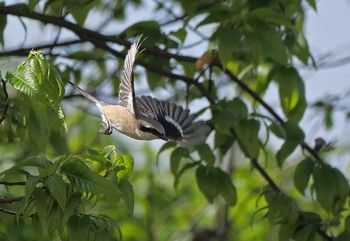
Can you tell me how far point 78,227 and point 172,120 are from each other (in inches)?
29.5

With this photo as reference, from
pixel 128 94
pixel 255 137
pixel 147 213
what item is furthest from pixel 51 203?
pixel 147 213

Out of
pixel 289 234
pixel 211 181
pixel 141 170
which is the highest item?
pixel 211 181

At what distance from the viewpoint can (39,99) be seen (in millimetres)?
2545

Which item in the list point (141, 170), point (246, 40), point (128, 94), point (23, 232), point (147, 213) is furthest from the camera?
point (141, 170)

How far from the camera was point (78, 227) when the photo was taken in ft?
8.65

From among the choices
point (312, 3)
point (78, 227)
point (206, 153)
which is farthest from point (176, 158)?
point (78, 227)

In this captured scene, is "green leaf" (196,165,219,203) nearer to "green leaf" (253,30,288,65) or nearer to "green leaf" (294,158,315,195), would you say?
"green leaf" (294,158,315,195)

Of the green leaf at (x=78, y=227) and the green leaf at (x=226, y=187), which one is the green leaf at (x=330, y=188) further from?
the green leaf at (x=78, y=227)

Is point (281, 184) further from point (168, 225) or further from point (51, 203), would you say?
point (51, 203)

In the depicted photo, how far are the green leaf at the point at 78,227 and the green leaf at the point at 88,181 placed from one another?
0.39 feet

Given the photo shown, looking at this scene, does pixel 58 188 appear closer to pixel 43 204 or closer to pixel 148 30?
pixel 43 204

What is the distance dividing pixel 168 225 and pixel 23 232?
128cm

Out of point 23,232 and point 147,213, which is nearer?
point 23,232

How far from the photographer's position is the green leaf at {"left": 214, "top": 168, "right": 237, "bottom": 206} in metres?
3.78
